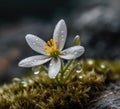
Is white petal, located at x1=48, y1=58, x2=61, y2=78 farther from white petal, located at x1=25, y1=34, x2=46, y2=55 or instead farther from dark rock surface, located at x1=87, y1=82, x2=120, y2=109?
dark rock surface, located at x1=87, y1=82, x2=120, y2=109

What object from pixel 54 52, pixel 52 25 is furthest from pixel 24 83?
pixel 52 25

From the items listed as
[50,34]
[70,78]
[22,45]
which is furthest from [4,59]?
[70,78]

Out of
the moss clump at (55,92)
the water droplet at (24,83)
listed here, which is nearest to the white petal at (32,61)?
the moss clump at (55,92)

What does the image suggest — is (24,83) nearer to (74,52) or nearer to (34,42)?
(34,42)

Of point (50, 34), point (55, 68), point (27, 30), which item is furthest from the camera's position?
point (27, 30)

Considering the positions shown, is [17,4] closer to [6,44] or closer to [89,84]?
[6,44]

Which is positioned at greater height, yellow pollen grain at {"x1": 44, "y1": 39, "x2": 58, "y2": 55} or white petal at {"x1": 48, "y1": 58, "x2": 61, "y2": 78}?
yellow pollen grain at {"x1": 44, "y1": 39, "x2": 58, "y2": 55}

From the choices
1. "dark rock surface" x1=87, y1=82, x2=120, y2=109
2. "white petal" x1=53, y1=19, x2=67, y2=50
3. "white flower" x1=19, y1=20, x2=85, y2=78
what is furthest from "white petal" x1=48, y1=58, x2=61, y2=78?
"dark rock surface" x1=87, y1=82, x2=120, y2=109
